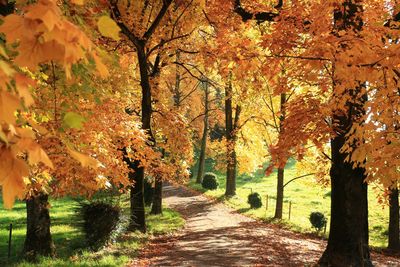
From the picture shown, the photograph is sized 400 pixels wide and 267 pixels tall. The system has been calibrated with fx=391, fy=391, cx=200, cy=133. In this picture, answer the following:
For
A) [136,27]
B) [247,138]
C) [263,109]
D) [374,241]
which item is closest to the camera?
[136,27]

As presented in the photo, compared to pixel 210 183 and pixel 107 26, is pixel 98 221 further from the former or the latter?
pixel 210 183

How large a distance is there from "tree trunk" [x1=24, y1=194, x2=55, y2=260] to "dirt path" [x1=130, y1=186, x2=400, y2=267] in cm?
275

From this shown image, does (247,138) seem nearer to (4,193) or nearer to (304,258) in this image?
(304,258)

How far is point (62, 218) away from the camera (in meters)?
19.1

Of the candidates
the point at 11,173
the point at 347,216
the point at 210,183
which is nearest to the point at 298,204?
the point at 210,183

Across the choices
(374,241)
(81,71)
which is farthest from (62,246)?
(374,241)

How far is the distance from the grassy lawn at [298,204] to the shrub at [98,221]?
9.64 meters

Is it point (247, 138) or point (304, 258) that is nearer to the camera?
point (304, 258)

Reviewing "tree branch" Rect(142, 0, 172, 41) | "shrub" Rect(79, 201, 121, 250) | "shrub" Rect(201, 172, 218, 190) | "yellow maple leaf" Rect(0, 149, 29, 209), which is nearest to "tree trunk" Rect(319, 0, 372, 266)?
"tree branch" Rect(142, 0, 172, 41)

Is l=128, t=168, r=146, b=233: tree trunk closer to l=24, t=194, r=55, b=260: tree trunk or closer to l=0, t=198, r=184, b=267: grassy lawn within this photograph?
l=0, t=198, r=184, b=267: grassy lawn

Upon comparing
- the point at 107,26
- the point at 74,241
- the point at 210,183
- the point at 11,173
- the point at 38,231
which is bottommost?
the point at 74,241

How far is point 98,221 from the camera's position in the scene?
12648mm

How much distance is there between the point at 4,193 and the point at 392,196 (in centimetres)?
1698

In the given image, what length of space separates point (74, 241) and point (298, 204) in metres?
20.0
